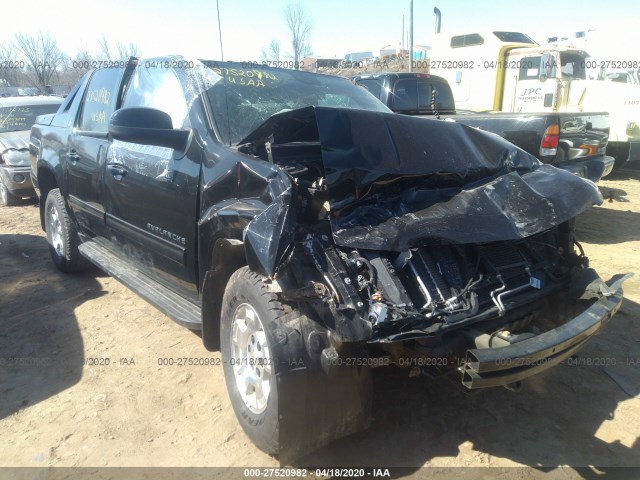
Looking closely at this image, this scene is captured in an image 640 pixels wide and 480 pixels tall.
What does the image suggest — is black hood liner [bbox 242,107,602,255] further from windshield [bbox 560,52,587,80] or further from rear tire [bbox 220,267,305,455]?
windshield [bbox 560,52,587,80]

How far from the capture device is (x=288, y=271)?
226 cm

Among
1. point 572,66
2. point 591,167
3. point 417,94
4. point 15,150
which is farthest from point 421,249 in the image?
point 572,66

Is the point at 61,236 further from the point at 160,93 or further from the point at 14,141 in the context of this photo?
the point at 14,141

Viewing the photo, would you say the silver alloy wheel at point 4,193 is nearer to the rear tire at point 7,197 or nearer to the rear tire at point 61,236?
the rear tire at point 7,197

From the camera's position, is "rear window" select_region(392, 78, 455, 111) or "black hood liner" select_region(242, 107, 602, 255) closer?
"black hood liner" select_region(242, 107, 602, 255)

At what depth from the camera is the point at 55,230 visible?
534 centimetres

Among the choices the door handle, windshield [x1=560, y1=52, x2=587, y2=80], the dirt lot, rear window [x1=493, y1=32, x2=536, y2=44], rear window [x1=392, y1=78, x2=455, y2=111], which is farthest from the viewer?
rear window [x1=493, y1=32, x2=536, y2=44]

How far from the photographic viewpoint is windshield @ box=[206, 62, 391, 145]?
3.18 m

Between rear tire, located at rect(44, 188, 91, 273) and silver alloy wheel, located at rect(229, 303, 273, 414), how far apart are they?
10.0ft

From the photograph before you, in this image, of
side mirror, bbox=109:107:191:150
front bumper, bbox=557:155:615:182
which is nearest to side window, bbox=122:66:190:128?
side mirror, bbox=109:107:191:150

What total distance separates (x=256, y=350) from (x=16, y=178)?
25.1ft

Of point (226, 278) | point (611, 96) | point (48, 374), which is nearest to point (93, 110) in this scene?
point (48, 374)

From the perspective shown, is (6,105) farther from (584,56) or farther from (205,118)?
(584,56)

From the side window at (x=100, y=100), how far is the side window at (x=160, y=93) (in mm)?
257
